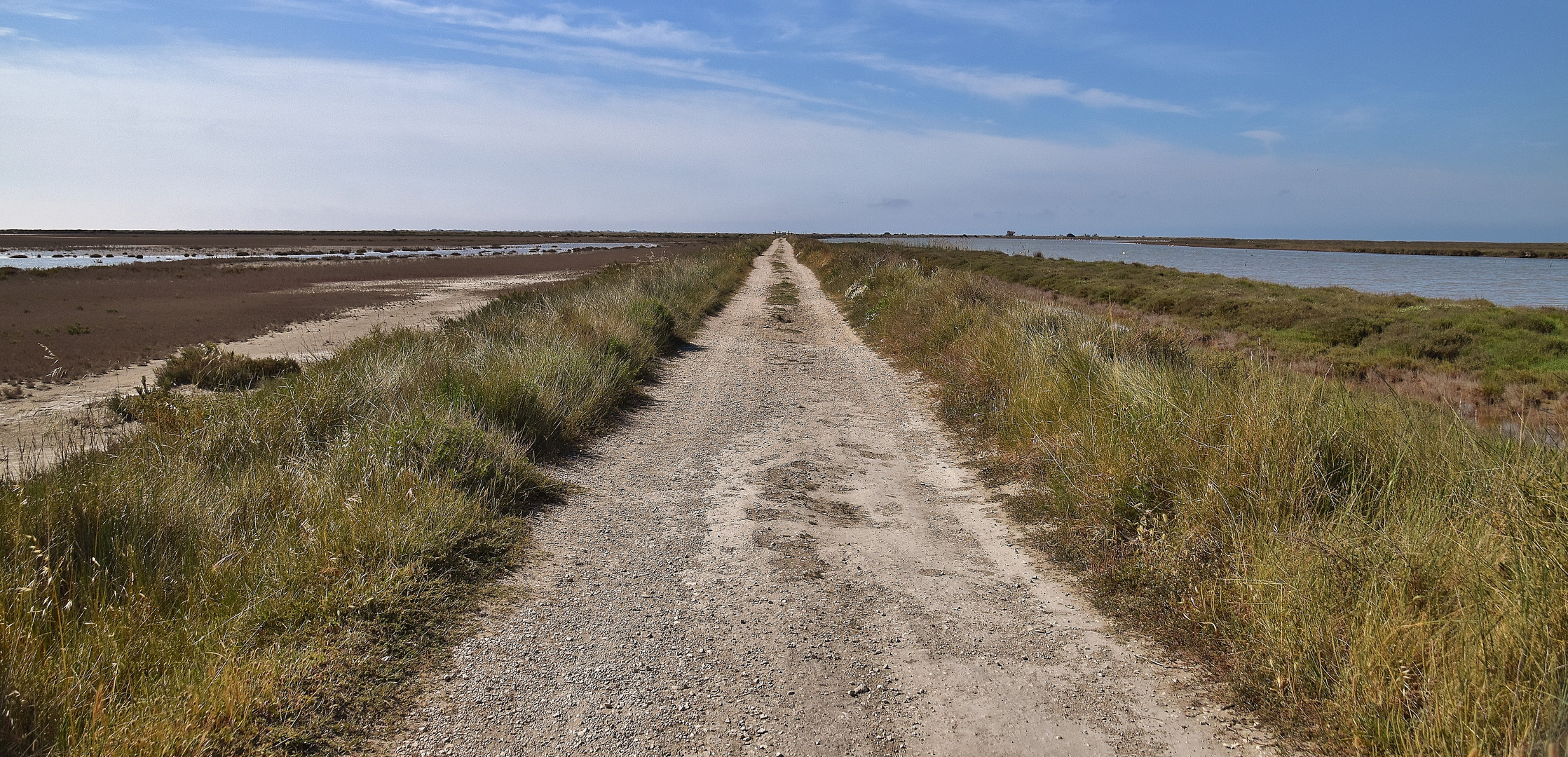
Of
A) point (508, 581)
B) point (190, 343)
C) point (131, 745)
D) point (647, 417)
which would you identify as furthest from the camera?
point (190, 343)

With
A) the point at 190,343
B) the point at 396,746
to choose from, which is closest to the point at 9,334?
the point at 190,343

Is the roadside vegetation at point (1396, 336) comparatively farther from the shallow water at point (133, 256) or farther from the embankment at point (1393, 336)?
the shallow water at point (133, 256)

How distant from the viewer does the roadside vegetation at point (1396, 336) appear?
1373 cm

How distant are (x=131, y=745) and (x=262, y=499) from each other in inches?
88.9

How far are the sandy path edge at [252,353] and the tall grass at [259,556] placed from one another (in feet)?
2.22

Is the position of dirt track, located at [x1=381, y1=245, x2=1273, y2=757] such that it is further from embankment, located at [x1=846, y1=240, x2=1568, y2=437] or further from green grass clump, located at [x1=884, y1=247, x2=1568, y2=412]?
green grass clump, located at [x1=884, y1=247, x2=1568, y2=412]

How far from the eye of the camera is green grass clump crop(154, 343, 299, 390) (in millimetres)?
11383

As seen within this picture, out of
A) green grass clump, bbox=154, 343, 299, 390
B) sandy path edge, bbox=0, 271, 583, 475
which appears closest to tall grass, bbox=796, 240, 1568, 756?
sandy path edge, bbox=0, 271, 583, 475

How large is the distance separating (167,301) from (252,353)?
528 inches

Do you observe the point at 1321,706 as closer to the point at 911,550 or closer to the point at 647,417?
the point at 911,550

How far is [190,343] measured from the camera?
1691 centimetres

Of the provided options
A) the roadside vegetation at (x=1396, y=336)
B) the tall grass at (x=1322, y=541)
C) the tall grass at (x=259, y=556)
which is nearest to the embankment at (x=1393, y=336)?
the roadside vegetation at (x=1396, y=336)

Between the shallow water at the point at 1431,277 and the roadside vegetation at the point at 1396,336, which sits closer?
the roadside vegetation at the point at 1396,336

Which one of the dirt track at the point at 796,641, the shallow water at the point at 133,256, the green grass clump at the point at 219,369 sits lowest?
the dirt track at the point at 796,641
